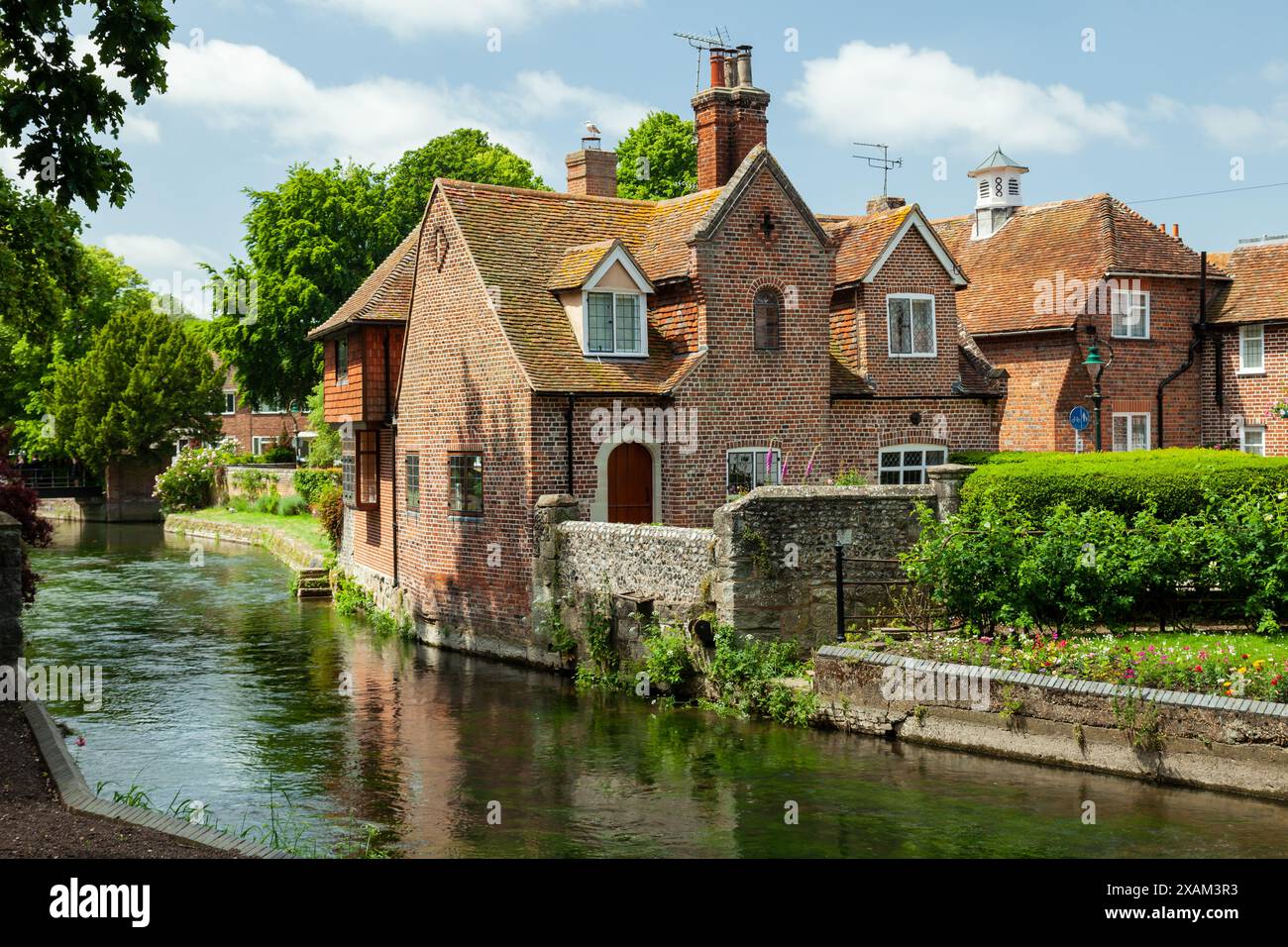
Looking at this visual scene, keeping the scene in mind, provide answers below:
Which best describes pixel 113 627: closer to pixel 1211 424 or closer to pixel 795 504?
pixel 795 504

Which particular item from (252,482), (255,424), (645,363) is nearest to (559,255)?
(645,363)

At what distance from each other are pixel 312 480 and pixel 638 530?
112ft

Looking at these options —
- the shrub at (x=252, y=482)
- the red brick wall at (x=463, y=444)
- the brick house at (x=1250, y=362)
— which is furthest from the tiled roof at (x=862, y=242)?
the shrub at (x=252, y=482)

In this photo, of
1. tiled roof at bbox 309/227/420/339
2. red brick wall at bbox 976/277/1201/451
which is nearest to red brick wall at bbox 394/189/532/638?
tiled roof at bbox 309/227/420/339

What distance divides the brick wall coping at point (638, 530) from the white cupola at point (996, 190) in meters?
23.4

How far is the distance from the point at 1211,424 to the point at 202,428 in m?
48.3

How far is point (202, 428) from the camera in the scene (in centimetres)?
6594

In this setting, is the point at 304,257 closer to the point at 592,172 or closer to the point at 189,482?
the point at 189,482

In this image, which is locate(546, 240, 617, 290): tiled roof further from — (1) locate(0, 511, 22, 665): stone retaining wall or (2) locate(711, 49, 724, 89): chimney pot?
(1) locate(0, 511, 22, 665): stone retaining wall

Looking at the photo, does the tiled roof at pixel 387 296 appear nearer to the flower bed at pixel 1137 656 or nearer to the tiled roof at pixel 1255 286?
the flower bed at pixel 1137 656

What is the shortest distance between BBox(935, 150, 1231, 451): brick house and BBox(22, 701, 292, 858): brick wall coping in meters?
27.5

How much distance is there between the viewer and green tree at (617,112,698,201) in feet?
182

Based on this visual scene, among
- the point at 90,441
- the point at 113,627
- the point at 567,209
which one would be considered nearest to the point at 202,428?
the point at 90,441

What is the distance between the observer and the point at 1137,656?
16156 mm
